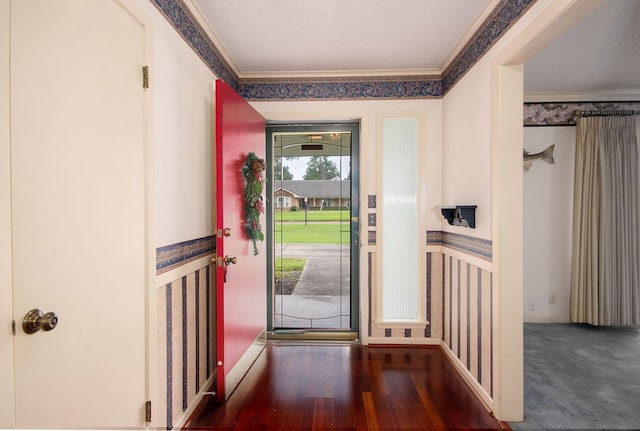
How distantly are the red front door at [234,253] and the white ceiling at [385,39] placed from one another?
0.50m

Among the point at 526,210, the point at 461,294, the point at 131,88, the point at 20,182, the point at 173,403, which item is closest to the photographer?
the point at 20,182

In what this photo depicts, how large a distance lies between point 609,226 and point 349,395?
11.1 feet

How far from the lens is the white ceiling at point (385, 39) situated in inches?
74.4

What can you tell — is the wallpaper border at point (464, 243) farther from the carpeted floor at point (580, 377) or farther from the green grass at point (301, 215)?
the carpeted floor at point (580, 377)

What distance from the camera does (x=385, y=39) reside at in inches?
87.9

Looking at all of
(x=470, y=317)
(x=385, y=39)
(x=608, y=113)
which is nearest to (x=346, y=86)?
(x=385, y=39)

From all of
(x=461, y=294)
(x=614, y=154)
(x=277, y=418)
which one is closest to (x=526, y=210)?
(x=614, y=154)

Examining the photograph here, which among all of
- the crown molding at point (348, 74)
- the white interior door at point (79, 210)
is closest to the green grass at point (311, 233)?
the crown molding at point (348, 74)

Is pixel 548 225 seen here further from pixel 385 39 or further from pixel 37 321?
pixel 37 321

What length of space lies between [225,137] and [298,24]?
3.18 ft

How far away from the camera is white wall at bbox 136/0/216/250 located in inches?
60.4

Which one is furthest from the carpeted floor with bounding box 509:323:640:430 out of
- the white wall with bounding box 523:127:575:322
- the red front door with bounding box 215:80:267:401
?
the red front door with bounding box 215:80:267:401

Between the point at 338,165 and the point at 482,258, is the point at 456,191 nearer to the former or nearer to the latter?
the point at 482,258

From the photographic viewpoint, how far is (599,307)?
3.17 metres
